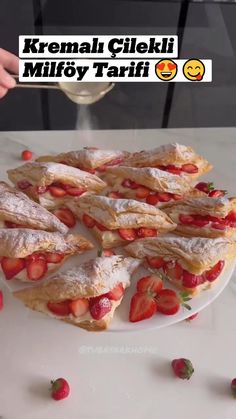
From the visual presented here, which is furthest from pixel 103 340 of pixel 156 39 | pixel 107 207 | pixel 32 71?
pixel 156 39

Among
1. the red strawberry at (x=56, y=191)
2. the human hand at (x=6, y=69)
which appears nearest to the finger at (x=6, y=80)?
the human hand at (x=6, y=69)

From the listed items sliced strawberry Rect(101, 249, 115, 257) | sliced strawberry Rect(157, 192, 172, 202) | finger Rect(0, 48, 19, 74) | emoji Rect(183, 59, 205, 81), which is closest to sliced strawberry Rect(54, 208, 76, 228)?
sliced strawberry Rect(101, 249, 115, 257)

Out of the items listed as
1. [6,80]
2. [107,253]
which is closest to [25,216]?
[107,253]

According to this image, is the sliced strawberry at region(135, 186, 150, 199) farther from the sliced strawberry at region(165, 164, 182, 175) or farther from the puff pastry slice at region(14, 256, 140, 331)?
the puff pastry slice at region(14, 256, 140, 331)

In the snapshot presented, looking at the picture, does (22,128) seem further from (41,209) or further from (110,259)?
(110,259)

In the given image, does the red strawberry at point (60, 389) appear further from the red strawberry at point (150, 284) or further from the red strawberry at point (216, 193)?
the red strawberry at point (216, 193)

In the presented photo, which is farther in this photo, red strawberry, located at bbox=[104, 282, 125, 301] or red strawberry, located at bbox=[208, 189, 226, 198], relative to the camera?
red strawberry, located at bbox=[208, 189, 226, 198]
